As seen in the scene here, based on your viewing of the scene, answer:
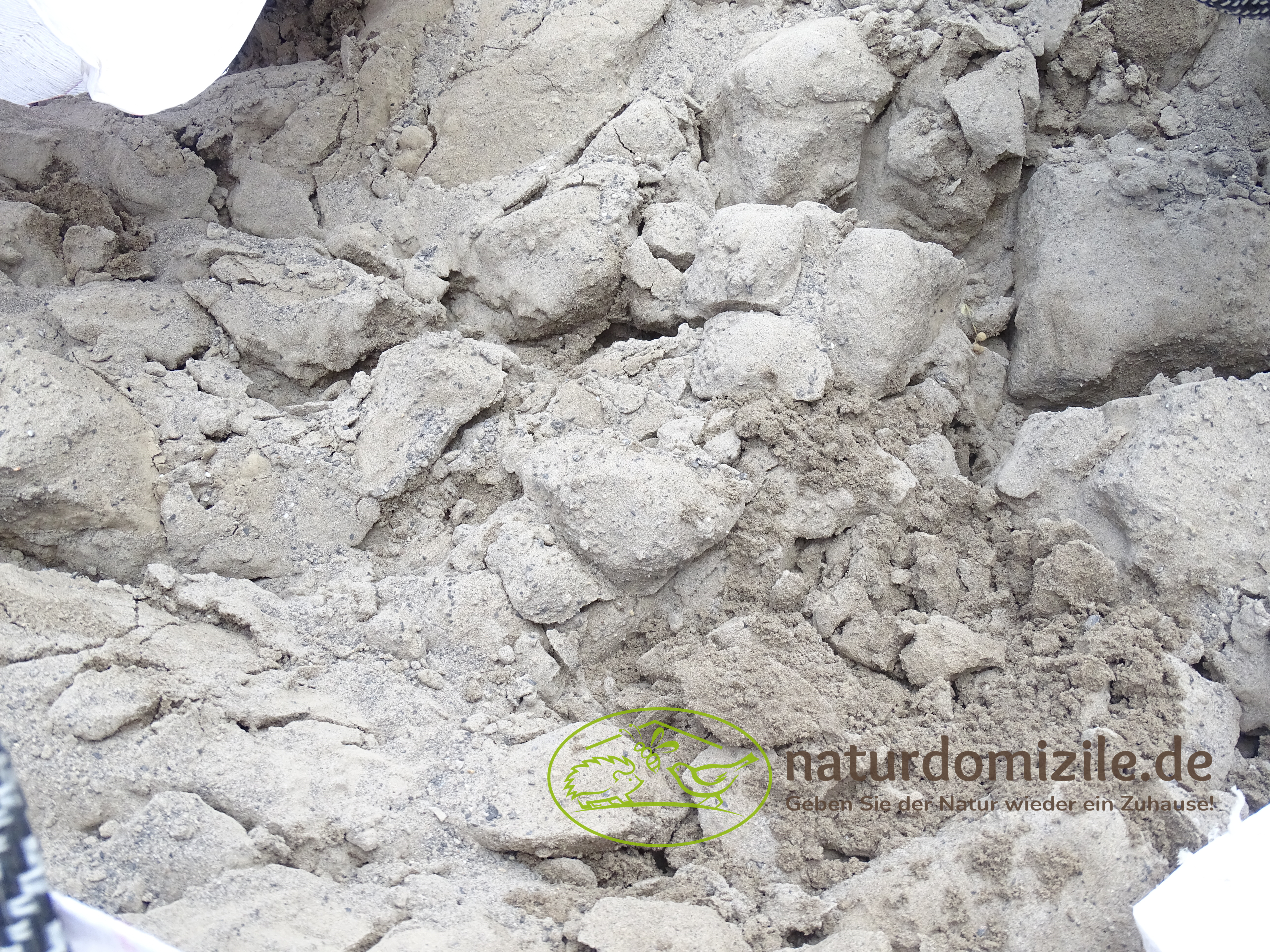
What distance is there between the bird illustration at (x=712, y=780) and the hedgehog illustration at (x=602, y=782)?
0.09 m

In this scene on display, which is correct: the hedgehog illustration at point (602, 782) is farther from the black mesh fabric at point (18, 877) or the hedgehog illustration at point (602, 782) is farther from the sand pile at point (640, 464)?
the black mesh fabric at point (18, 877)

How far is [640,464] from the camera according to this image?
2053mm

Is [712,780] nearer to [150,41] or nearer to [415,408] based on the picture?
[415,408]

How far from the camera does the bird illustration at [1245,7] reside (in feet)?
5.97

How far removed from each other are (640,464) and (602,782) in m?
0.64

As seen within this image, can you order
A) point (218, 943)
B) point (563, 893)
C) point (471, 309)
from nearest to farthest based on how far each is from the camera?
point (218, 943) → point (563, 893) → point (471, 309)

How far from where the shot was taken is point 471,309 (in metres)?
2.65

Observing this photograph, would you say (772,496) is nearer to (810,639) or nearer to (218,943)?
(810,639)

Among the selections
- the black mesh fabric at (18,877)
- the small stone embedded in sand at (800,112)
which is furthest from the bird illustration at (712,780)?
the small stone embedded in sand at (800,112)

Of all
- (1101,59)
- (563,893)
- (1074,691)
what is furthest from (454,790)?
(1101,59)

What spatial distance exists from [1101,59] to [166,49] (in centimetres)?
233

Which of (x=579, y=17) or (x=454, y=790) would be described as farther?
(x=579, y=17)

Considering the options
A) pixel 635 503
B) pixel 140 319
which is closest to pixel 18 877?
pixel 635 503

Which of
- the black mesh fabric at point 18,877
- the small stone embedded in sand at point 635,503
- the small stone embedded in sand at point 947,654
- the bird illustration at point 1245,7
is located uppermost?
the bird illustration at point 1245,7
